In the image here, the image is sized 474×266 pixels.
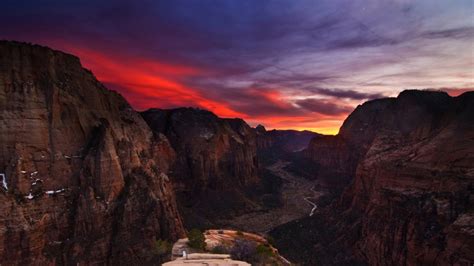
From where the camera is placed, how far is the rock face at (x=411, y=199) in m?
40.8

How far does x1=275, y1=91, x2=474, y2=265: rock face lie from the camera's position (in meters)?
40.8

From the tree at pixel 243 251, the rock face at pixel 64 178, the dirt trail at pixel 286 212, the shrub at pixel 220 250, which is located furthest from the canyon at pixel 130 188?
the tree at pixel 243 251

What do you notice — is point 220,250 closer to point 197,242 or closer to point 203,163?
point 197,242

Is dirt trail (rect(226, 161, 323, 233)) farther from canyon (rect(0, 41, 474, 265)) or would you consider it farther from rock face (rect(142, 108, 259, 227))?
canyon (rect(0, 41, 474, 265))

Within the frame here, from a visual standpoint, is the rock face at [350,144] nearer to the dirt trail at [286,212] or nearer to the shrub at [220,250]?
the dirt trail at [286,212]

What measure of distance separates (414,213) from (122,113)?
4823 centimetres

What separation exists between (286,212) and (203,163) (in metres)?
24.8

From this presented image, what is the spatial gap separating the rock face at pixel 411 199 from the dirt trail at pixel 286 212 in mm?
9076

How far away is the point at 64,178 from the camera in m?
42.3

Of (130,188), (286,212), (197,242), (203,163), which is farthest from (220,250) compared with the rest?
(203,163)

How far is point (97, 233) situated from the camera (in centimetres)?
4175

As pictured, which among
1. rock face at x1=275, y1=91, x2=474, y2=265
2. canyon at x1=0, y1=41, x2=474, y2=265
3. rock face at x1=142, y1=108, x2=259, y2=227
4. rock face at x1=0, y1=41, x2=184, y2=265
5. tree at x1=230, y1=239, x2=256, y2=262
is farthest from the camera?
rock face at x1=142, y1=108, x2=259, y2=227

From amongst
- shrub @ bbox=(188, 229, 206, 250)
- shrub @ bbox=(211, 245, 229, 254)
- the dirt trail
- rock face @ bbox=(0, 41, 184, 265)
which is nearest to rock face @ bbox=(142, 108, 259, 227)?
the dirt trail

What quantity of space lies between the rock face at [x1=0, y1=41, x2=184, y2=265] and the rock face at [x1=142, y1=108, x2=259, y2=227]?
3185 centimetres
